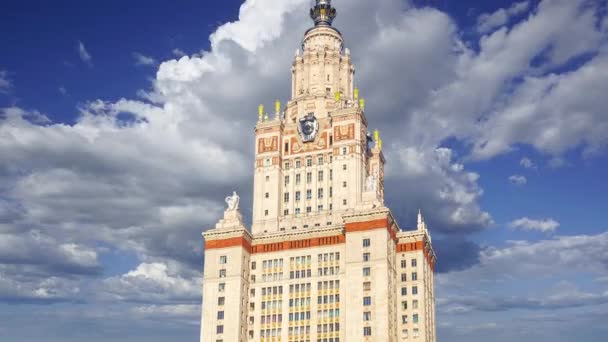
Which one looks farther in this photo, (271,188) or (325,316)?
(271,188)

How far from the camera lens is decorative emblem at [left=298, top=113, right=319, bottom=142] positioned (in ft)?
598

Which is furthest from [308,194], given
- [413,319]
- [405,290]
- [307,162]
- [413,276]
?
[413,319]

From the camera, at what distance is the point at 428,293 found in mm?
171000

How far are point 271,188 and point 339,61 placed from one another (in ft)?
142

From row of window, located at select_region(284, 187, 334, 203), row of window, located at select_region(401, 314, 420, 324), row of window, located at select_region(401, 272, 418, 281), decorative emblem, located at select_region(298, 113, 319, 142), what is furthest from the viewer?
decorative emblem, located at select_region(298, 113, 319, 142)

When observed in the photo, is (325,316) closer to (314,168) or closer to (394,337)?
(394,337)

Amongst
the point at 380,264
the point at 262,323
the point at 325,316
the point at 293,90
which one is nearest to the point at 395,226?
the point at 380,264

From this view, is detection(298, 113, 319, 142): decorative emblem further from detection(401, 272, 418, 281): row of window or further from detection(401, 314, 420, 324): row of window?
detection(401, 314, 420, 324): row of window

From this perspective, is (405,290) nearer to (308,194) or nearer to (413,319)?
(413,319)

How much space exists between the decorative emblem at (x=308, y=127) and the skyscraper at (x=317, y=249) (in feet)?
0.87

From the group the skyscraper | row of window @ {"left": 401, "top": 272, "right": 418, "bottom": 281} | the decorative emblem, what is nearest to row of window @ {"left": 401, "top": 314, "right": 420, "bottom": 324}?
the skyscraper

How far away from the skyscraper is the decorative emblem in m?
0.27

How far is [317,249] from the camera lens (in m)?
164

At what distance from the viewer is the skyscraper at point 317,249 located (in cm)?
15525
